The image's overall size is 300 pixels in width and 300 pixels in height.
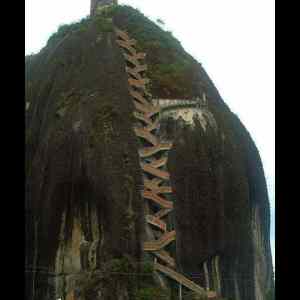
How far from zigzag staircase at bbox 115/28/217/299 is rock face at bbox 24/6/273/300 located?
16cm

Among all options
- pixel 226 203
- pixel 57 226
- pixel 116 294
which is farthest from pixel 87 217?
pixel 226 203

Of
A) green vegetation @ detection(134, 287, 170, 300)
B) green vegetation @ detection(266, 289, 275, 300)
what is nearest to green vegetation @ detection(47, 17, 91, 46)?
green vegetation @ detection(134, 287, 170, 300)

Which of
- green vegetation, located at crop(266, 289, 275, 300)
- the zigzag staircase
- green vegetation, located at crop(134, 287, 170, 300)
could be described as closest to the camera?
green vegetation, located at crop(134, 287, 170, 300)

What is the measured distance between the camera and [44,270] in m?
14.8

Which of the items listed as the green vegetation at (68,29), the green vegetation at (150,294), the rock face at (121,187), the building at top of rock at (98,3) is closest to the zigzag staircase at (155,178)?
the rock face at (121,187)

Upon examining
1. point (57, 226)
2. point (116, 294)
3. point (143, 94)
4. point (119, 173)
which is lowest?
point (116, 294)

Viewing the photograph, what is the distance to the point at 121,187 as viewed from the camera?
48.8ft

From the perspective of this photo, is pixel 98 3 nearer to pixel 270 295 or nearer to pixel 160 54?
pixel 160 54

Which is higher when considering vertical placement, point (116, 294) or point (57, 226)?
point (57, 226)

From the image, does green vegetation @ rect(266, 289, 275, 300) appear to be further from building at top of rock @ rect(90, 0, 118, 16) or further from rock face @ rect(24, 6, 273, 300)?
building at top of rock @ rect(90, 0, 118, 16)

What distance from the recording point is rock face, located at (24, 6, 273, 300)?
575 inches

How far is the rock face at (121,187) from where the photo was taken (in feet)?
47.9
